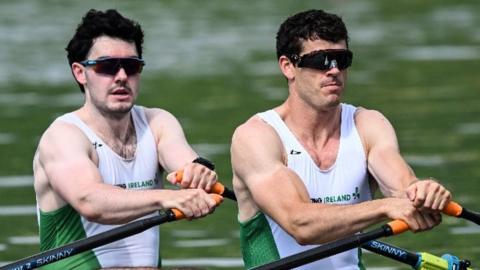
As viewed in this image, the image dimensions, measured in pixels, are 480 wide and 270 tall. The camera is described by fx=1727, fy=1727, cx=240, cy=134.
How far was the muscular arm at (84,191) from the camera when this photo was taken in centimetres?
1099

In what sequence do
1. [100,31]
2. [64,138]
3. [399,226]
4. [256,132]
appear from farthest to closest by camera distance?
[100,31] → [64,138] → [256,132] → [399,226]

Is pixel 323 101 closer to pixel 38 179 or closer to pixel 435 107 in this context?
pixel 38 179

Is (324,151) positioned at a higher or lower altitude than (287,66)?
lower

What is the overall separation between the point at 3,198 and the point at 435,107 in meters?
7.24

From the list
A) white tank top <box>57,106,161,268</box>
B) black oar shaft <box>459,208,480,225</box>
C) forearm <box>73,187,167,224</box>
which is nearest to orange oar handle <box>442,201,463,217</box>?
black oar shaft <box>459,208,480,225</box>

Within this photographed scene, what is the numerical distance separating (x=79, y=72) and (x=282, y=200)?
2.36 m

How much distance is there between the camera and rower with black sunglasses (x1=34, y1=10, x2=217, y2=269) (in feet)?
37.9

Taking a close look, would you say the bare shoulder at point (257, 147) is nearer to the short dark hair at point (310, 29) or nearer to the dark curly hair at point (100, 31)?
the short dark hair at point (310, 29)

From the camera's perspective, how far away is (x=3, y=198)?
1731 centimetres

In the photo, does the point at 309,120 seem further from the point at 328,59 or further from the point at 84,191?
the point at 84,191

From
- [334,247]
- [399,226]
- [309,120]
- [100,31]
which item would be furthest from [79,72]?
[399,226]

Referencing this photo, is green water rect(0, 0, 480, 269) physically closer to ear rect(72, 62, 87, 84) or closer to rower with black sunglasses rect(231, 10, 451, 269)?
ear rect(72, 62, 87, 84)

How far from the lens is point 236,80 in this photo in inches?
994

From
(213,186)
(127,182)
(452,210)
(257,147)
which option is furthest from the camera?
(127,182)
